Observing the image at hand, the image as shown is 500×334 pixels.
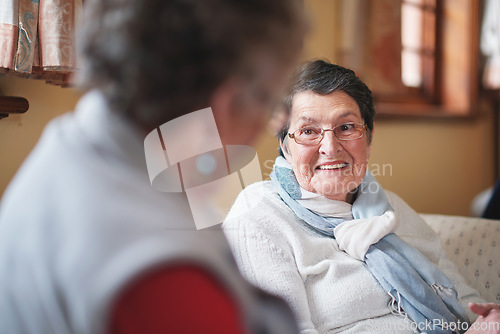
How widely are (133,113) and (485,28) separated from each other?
11.0 ft

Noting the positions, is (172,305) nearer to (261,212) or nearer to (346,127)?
(261,212)

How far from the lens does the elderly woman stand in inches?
40.1

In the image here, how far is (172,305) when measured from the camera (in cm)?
36

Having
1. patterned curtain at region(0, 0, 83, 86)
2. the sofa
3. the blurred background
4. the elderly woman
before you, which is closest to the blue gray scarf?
the elderly woman

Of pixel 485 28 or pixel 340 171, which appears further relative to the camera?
pixel 485 28

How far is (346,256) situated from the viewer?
3.71 feet

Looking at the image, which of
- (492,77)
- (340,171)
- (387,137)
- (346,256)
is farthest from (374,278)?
(492,77)

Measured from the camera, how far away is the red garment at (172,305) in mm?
353

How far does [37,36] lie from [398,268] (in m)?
0.99

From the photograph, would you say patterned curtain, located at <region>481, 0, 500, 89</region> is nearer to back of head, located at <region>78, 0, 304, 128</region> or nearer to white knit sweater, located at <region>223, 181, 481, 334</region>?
white knit sweater, located at <region>223, 181, 481, 334</region>

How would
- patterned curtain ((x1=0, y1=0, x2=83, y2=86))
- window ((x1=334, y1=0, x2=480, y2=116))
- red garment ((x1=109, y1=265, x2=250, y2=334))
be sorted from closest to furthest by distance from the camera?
red garment ((x1=109, y1=265, x2=250, y2=334))
patterned curtain ((x1=0, y1=0, x2=83, y2=86))
window ((x1=334, y1=0, x2=480, y2=116))

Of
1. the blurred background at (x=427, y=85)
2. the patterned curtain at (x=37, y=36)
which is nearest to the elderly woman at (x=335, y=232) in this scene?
the patterned curtain at (x=37, y=36)

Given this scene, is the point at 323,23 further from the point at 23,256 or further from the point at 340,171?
the point at 23,256

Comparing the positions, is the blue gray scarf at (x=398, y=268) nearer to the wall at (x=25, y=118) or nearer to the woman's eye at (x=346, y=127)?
the woman's eye at (x=346, y=127)
